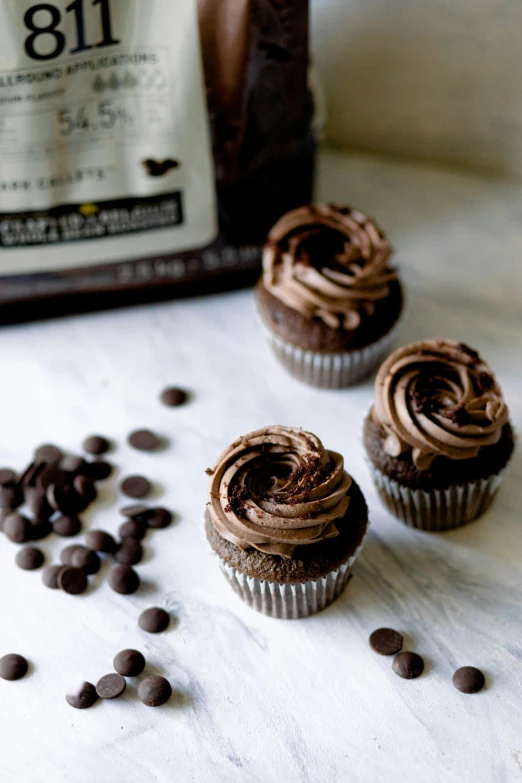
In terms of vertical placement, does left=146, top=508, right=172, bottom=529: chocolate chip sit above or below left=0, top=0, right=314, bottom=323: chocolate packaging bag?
below

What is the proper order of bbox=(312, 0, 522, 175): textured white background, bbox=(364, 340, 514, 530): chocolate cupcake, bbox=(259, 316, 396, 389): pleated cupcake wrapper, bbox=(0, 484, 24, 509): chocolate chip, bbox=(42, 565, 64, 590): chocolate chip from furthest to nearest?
1. bbox=(312, 0, 522, 175): textured white background
2. bbox=(259, 316, 396, 389): pleated cupcake wrapper
3. bbox=(0, 484, 24, 509): chocolate chip
4. bbox=(42, 565, 64, 590): chocolate chip
5. bbox=(364, 340, 514, 530): chocolate cupcake

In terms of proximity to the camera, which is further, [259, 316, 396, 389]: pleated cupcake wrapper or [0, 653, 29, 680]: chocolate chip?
[259, 316, 396, 389]: pleated cupcake wrapper

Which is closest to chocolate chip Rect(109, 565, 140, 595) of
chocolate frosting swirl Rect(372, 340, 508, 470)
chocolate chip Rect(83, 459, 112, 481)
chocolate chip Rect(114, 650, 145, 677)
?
chocolate chip Rect(114, 650, 145, 677)

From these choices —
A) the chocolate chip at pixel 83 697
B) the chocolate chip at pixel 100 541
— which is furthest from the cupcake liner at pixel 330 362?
the chocolate chip at pixel 83 697

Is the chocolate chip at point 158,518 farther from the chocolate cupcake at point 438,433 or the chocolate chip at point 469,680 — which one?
the chocolate chip at point 469,680

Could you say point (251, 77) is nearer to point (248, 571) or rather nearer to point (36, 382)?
point (36, 382)

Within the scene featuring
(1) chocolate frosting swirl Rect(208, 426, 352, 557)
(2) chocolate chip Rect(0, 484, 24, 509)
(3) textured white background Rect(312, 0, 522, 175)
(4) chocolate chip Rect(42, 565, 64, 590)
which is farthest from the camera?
(3) textured white background Rect(312, 0, 522, 175)

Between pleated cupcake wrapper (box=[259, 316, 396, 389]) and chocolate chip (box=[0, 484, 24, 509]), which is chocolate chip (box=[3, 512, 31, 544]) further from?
pleated cupcake wrapper (box=[259, 316, 396, 389])

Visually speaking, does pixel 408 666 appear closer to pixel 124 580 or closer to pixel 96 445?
pixel 124 580
